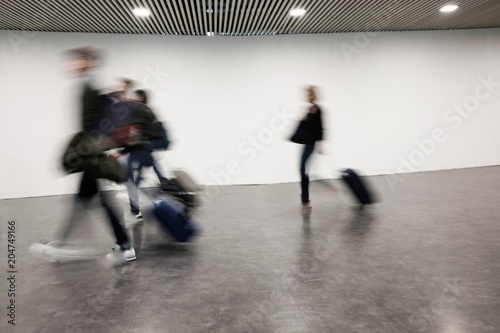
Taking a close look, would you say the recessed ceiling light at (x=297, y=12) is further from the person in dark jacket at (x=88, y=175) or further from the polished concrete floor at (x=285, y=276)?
the person in dark jacket at (x=88, y=175)

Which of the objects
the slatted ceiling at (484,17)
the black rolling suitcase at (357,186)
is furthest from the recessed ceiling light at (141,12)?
the slatted ceiling at (484,17)

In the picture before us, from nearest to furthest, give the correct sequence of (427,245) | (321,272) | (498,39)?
(321,272) < (427,245) < (498,39)

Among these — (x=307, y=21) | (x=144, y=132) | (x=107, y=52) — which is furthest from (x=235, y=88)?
(x=144, y=132)

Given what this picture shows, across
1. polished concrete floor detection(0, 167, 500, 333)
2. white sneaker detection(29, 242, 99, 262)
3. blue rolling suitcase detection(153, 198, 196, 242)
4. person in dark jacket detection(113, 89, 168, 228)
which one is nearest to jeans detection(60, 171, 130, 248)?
white sneaker detection(29, 242, 99, 262)

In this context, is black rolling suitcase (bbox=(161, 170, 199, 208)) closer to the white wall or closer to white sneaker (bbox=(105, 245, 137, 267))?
white sneaker (bbox=(105, 245, 137, 267))

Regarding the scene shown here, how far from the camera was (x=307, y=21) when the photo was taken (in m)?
7.25

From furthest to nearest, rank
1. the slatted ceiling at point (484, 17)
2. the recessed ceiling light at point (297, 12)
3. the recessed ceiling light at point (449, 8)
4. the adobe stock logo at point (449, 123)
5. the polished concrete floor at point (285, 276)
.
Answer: the adobe stock logo at point (449, 123)
the slatted ceiling at point (484, 17)
the recessed ceiling light at point (449, 8)
the recessed ceiling light at point (297, 12)
the polished concrete floor at point (285, 276)

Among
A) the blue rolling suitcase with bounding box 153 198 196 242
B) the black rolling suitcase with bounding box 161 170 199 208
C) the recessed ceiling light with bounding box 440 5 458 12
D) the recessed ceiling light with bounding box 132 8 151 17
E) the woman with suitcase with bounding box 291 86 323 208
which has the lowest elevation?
the blue rolling suitcase with bounding box 153 198 196 242

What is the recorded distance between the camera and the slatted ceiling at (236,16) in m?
5.85

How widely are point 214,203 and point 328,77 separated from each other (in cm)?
398

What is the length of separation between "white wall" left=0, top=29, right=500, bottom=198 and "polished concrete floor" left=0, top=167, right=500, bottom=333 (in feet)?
8.50

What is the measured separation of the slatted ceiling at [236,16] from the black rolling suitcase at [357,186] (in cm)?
258

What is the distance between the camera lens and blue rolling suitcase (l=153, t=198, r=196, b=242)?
4109mm

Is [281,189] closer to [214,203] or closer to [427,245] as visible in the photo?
[214,203]
